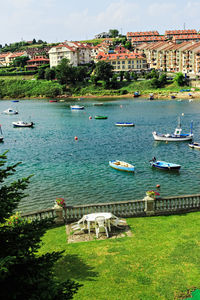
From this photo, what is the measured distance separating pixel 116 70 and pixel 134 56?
519 inches

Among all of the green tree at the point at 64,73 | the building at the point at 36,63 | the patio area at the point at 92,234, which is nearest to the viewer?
the patio area at the point at 92,234

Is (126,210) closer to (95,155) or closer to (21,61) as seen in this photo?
(95,155)

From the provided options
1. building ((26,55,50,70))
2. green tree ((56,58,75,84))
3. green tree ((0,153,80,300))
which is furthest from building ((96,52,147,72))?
green tree ((0,153,80,300))

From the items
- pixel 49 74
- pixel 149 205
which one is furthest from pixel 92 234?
pixel 49 74

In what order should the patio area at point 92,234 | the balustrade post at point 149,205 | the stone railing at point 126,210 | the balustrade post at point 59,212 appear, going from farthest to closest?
the balustrade post at point 149,205
the stone railing at point 126,210
the balustrade post at point 59,212
the patio area at point 92,234

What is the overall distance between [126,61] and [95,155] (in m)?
129

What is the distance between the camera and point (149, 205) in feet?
62.3

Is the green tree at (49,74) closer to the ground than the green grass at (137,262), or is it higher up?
higher up

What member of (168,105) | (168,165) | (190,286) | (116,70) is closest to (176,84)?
(168,105)

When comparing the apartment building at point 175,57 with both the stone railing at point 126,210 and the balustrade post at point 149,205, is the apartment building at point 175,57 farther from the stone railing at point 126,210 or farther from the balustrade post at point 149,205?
the balustrade post at point 149,205

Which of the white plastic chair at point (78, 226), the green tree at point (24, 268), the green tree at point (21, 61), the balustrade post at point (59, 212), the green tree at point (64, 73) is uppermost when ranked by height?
the green tree at point (21, 61)

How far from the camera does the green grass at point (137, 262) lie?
12.0 metres

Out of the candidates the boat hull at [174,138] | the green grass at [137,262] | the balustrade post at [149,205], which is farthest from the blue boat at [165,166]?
the green grass at [137,262]

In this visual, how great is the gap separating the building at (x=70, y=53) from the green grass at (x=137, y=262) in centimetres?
16318
